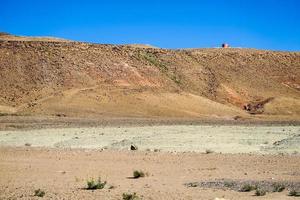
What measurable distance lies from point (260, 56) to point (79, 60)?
32138mm

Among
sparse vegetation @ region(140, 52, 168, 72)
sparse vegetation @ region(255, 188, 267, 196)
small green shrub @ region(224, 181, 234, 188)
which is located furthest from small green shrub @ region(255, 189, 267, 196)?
sparse vegetation @ region(140, 52, 168, 72)

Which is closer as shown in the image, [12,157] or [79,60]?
[12,157]

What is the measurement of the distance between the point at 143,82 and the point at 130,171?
187 feet

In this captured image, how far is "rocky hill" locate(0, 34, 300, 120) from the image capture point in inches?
2623

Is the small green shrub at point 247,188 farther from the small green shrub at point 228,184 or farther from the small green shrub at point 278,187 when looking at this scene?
the small green shrub at point 228,184

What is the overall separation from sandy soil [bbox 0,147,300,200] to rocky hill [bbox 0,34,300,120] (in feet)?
120

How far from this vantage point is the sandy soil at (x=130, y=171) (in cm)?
1536

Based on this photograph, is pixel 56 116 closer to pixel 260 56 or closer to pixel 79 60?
pixel 79 60

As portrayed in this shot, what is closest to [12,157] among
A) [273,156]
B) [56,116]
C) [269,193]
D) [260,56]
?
[273,156]

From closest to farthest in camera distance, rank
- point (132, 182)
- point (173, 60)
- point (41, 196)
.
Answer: point (41, 196) → point (132, 182) → point (173, 60)

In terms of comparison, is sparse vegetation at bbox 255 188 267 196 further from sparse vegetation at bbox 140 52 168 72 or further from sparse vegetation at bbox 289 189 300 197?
sparse vegetation at bbox 140 52 168 72

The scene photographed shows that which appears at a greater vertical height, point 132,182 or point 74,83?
point 74,83

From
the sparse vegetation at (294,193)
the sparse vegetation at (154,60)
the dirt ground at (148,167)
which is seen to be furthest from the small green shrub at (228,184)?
the sparse vegetation at (154,60)

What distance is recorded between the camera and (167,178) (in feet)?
60.8
